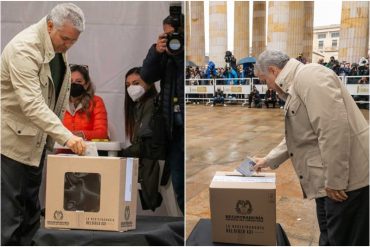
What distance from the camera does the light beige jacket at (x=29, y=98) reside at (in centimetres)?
203

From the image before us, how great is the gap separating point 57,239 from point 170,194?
0.87m

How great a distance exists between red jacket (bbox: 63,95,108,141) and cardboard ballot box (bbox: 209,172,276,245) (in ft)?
3.06

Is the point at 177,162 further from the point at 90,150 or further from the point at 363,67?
the point at 363,67

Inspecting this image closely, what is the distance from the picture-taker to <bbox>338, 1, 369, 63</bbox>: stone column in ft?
40.2

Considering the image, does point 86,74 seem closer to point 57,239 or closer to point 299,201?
point 57,239

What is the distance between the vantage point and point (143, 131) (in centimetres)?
264

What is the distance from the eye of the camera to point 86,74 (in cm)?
264

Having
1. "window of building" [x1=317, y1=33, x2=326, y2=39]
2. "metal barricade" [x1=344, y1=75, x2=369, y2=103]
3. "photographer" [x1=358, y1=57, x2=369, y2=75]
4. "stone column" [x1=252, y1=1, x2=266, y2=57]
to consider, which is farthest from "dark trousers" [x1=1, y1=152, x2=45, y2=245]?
"window of building" [x1=317, y1=33, x2=326, y2=39]

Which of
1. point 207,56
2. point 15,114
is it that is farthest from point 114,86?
point 207,56

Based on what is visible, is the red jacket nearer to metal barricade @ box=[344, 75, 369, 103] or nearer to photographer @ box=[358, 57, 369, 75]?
metal barricade @ box=[344, 75, 369, 103]

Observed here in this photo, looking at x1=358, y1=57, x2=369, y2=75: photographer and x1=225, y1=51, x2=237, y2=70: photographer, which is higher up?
x1=225, y1=51, x2=237, y2=70: photographer

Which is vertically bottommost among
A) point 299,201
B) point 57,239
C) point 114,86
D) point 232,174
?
point 299,201

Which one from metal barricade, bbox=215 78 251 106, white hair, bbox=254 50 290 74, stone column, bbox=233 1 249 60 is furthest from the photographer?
stone column, bbox=233 1 249 60

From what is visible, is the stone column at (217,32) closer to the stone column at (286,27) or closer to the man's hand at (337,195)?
the stone column at (286,27)
